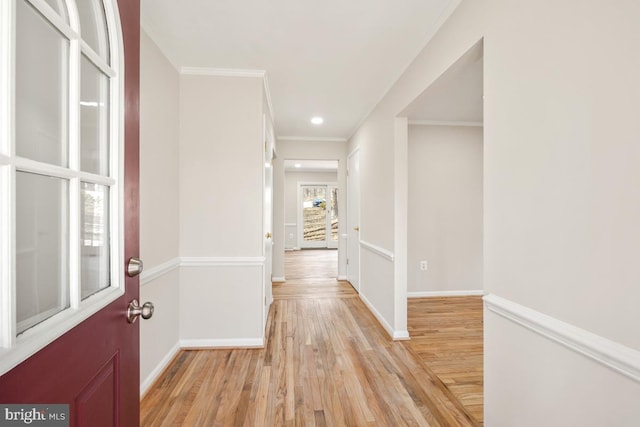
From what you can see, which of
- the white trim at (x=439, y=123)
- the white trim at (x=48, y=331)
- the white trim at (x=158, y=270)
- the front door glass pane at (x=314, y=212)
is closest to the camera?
the white trim at (x=48, y=331)

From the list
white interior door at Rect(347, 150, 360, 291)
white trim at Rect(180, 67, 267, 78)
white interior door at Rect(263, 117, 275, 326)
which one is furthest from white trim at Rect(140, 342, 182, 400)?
white interior door at Rect(347, 150, 360, 291)

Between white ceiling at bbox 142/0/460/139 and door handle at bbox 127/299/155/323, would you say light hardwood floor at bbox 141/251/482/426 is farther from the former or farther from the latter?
white ceiling at bbox 142/0/460/139

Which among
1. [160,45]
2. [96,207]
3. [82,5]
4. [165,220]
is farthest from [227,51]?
[96,207]

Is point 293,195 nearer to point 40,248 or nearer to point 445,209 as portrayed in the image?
point 445,209

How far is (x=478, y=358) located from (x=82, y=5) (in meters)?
2.97

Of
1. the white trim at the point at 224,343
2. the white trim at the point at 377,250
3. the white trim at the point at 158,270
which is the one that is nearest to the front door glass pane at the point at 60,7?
the white trim at the point at 158,270

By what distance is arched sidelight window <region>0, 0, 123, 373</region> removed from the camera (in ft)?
1.72

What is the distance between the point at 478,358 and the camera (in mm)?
2340

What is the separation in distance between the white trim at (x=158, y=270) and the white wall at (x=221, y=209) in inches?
6.0

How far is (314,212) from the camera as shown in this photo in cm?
901

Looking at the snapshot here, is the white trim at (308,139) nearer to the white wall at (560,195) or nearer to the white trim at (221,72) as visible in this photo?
the white trim at (221,72)

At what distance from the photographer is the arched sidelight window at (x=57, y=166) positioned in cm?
52

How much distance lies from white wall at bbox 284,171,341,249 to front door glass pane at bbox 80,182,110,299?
7965 mm

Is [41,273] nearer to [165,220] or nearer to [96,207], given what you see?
[96,207]
